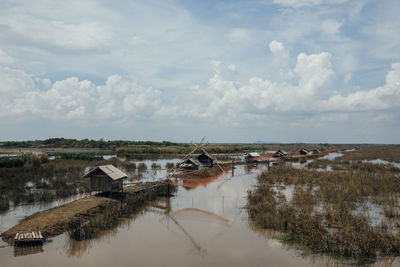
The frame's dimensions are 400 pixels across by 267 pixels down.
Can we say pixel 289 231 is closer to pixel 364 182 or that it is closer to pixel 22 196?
pixel 364 182

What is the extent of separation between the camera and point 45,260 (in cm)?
981

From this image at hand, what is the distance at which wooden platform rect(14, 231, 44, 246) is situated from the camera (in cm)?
1054

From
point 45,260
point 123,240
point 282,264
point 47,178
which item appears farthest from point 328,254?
point 47,178

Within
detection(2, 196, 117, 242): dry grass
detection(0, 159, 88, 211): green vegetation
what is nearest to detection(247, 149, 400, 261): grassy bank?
detection(2, 196, 117, 242): dry grass

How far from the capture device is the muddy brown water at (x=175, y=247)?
388 inches

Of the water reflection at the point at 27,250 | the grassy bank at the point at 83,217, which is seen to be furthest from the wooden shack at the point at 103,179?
the water reflection at the point at 27,250

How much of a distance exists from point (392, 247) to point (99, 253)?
10840 millimetres

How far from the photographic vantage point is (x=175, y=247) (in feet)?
37.2

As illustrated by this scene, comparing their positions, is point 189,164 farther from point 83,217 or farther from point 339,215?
point 339,215

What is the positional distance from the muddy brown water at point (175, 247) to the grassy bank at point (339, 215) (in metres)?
0.68

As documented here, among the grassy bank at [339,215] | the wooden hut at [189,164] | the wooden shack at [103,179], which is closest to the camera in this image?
the grassy bank at [339,215]

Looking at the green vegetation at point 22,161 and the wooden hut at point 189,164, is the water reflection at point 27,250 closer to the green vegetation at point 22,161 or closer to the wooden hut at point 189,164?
the wooden hut at point 189,164

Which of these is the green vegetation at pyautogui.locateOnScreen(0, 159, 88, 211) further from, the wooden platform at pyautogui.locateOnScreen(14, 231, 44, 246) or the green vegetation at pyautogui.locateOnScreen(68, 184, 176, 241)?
the wooden platform at pyautogui.locateOnScreen(14, 231, 44, 246)

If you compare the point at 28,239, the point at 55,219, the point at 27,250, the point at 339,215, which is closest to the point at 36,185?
the point at 55,219
